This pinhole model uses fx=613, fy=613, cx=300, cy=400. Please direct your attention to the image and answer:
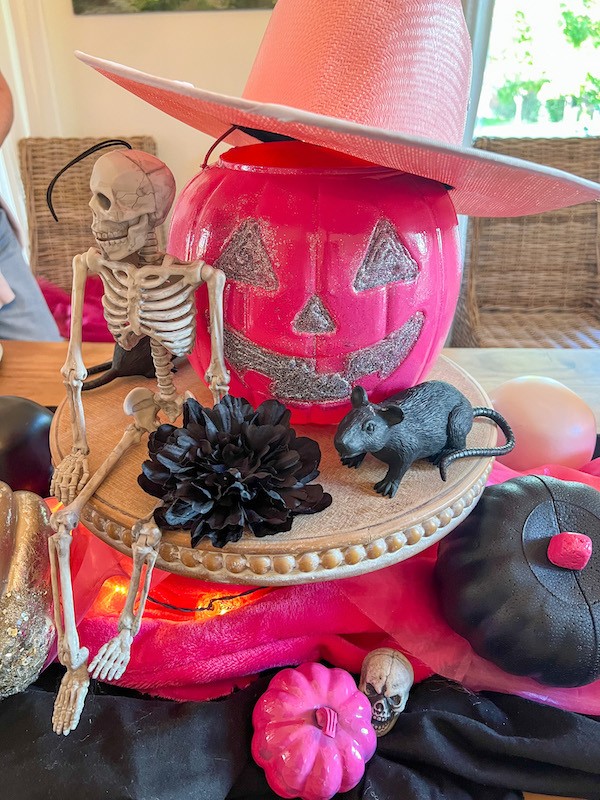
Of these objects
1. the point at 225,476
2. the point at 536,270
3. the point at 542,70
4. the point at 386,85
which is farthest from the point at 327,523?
the point at 542,70

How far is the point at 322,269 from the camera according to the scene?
45 centimetres

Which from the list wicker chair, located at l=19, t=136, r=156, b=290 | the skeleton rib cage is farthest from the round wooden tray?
wicker chair, located at l=19, t=136, r=156, b=290

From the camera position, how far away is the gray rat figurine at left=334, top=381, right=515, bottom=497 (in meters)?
0.44

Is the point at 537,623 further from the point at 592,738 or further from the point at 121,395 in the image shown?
the point at 121,395

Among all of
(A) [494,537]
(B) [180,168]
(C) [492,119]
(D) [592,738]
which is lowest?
(D) [592,738]

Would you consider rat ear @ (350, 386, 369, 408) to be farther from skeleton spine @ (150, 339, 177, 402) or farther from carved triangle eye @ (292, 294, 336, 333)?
skeleton spine @ (150, 339, 177, 402)

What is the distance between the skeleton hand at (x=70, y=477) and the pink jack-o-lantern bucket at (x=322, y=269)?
14 centimetres

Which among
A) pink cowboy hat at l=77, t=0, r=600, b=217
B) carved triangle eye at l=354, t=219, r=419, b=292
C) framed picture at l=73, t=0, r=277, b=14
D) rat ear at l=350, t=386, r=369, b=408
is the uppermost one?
framed picture at l=73, t=0, r=277, b=14

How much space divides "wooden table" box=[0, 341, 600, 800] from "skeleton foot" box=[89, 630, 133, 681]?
1.61 ft

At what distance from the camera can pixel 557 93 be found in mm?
1667

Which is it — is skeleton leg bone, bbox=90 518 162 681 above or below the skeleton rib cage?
below

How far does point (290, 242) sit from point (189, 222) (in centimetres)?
10

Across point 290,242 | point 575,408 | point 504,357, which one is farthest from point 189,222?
point 504,357

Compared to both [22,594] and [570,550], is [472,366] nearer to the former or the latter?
[570,550]
